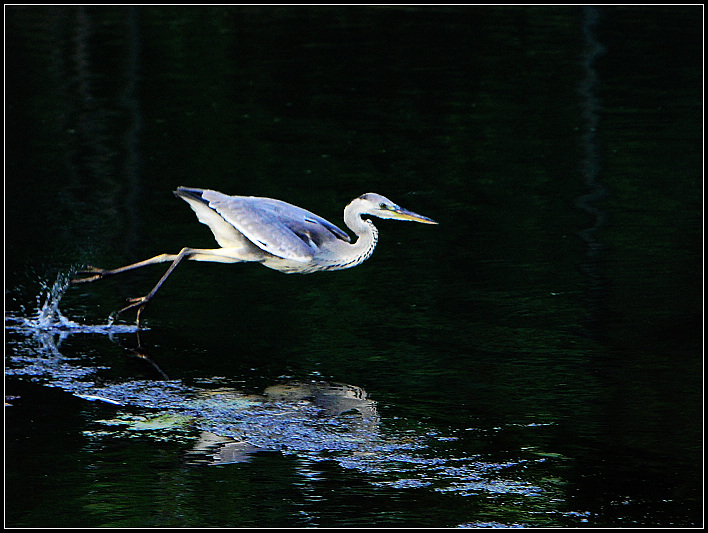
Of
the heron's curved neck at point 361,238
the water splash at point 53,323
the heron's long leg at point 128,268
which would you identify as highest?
the heron's curved neck at point 361,238

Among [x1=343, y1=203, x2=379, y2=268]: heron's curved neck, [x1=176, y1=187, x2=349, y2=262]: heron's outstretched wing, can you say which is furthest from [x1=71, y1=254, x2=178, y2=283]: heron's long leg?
[x1=343, y1=203, x2=379, y2=268]: heron's curved neck

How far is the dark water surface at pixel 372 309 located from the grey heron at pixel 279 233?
17.9 inches

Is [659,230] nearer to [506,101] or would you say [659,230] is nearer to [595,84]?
[506,101]

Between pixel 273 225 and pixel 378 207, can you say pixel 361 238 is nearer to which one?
pixel 378 207

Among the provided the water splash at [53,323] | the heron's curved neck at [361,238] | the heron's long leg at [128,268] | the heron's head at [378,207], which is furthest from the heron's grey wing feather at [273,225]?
the water splash at [53,323]

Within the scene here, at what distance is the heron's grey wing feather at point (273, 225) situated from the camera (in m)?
8.02

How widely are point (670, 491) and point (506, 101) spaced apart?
11388mm

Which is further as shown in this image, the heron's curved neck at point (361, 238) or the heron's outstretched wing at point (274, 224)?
the heron's curved neck at point (361, 238)

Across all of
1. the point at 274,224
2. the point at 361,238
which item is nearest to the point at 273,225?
the point at 274,224

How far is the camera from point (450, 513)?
5.53m

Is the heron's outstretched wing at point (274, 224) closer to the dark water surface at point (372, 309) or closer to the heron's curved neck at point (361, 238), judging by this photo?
the heron's curved neck at point (361, 238)

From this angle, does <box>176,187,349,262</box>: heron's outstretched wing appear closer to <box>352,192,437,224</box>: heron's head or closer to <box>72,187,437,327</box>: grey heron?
<box>72,187,437,327</box>: grey heron

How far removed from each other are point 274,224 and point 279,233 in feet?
0.32

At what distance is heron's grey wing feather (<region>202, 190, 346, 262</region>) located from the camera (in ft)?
26.3
